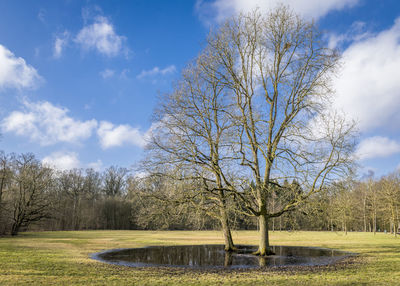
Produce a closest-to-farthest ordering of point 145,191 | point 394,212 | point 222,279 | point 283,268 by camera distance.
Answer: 1. point 222,279
2. point 283,268
3. point 145,191
4. point 394,212

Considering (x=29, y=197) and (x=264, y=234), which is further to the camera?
(x=29, y=197)

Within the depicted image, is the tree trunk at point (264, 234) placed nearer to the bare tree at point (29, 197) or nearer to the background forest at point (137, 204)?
the background forest at point (137, 204)

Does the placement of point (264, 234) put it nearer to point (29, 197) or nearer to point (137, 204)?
point (137, 204)

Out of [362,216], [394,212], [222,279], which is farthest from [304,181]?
[362,216]

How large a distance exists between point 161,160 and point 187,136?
2.33 meters

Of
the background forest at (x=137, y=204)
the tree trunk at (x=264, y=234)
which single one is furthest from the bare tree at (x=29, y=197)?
the tree trunk at (x=264, y=234)

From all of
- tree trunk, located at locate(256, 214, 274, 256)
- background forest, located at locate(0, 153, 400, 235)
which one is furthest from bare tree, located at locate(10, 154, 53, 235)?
tree trunk, located at locate(256, 214, 274, 256)

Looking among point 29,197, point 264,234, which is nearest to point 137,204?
point 264,234

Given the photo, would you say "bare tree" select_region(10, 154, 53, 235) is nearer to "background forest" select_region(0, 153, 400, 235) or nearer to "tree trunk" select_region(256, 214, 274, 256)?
"background forest" select_region(0, 153, 400, 235)

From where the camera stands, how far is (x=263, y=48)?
2045cm

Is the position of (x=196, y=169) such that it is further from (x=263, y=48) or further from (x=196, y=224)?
(x=263, y=48)

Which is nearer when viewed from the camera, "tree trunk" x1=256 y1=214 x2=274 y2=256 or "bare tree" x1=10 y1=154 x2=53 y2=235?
"tree trunk" x1=256 y1=214 x2=274 y2=256

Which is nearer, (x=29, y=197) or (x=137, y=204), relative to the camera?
(x=137, y=204)

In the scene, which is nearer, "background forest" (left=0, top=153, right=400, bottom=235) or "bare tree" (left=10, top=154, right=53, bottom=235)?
"background forest" (left=0, top=153, right=400, bottom=235)
